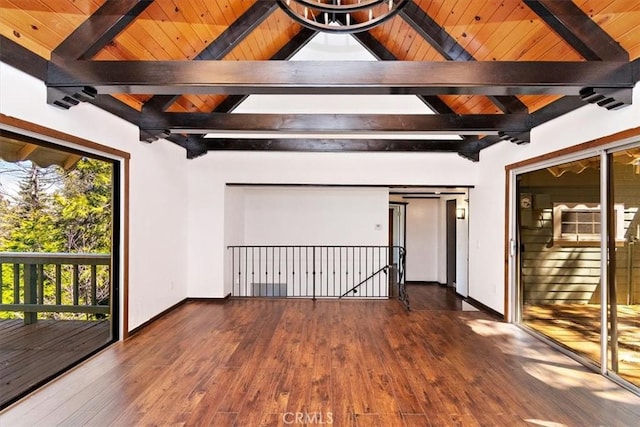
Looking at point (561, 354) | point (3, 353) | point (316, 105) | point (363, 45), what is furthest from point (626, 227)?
point (3, 353)

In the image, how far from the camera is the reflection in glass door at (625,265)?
2914 millimetres

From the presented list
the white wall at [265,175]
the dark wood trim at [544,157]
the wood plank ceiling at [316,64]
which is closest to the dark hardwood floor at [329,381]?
the dark wood trim at [544,157]

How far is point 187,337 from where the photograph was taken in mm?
4102

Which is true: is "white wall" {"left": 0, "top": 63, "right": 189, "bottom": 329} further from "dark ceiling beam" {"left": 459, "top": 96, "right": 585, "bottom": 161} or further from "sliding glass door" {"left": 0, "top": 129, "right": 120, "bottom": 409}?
"dark ceiling beam" {"left": 459, "top": 96, "right": 585, "bottom": 161}

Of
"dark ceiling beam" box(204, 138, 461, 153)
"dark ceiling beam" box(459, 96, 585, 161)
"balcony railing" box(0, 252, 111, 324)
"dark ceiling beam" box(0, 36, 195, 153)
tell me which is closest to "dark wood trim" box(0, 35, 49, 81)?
"dark ceiling beam" box(0, 36, 195, 153)

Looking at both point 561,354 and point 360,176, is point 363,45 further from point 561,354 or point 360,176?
point 561,354

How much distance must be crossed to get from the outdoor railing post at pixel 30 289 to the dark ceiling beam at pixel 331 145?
2858mm

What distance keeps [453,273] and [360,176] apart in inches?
174

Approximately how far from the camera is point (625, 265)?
3002 mm

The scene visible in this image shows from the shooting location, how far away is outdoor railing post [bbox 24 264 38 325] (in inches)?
144

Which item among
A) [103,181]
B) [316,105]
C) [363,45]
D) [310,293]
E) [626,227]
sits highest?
[363,45]

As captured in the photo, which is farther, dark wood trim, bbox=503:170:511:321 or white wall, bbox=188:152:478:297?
white wall, bbox=188:152:478:297

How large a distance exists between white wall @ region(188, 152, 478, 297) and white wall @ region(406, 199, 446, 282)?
11.3 ft

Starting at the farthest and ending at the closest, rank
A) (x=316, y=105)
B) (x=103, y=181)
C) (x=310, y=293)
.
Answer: (x=310, y=293), (x=316, y=105), (x=103, y=181)
